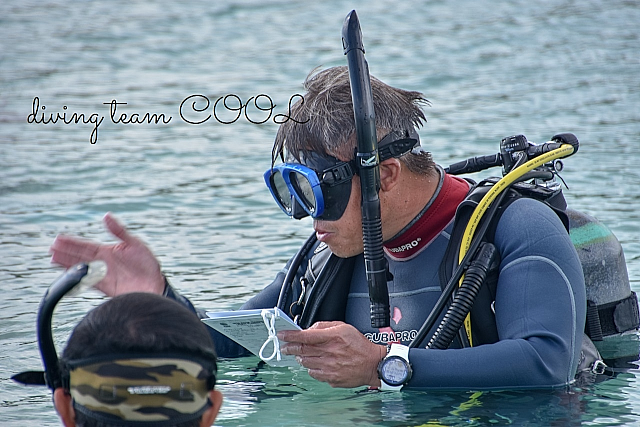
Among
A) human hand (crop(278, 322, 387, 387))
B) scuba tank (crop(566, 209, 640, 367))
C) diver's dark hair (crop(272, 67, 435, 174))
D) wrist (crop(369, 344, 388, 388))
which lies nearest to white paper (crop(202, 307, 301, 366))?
human hand (crop(278, 322, 387, 387))

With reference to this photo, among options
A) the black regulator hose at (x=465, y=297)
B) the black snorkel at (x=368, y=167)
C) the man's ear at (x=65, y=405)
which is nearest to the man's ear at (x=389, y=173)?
the black snorkel at (x=368, y=167)

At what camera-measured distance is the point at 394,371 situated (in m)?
2.90

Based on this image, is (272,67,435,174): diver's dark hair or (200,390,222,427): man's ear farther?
(272,67,435,174): diver's dark hair

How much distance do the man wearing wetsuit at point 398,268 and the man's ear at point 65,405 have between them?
661 mm

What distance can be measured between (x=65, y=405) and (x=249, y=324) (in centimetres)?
109

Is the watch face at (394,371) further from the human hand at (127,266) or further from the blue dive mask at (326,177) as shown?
the human hand at (127,266)

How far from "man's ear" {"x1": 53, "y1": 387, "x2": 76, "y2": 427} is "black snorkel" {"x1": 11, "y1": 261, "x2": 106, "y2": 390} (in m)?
Answer: 0.05

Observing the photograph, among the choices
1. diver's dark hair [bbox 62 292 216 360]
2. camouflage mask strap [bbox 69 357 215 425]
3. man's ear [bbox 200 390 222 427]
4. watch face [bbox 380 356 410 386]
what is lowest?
watch face [bbox 380 356 410 386]

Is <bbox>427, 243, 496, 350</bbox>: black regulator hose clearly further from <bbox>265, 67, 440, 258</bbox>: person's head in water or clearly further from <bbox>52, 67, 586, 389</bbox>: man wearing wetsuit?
<bbox>265, 67, 440, 258</bbox>: person's head in water

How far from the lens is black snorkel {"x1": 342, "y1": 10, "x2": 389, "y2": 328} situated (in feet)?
9.86

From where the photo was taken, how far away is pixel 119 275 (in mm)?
2426

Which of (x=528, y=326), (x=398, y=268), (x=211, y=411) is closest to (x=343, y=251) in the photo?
(x=398, y=268)

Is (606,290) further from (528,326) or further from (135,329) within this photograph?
(135,329)

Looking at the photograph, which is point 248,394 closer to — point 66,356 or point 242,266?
point 66,356
